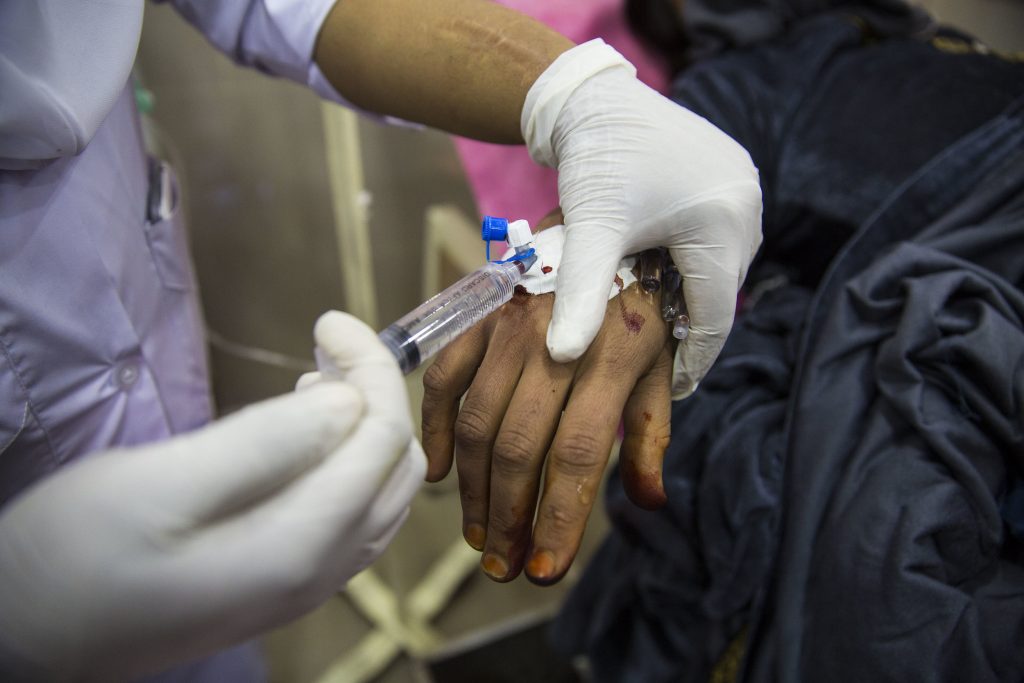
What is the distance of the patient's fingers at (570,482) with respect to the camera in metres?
0.52

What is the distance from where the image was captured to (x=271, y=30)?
756mm

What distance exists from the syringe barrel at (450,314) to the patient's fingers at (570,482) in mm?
117

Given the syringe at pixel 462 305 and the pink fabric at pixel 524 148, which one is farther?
the pink fabric at pixel 524 148

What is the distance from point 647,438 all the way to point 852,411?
26 cm

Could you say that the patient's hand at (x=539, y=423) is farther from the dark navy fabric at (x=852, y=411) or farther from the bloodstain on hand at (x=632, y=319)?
the dark navy fabric at (x=852, y=411)

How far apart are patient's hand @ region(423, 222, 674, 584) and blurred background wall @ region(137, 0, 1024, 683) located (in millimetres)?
549

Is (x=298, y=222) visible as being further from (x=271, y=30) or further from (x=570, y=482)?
(x=570, y=482)

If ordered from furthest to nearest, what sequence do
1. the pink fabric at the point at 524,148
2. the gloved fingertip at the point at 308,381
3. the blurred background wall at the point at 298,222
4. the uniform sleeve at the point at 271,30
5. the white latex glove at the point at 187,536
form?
the blurred background wall at the point at 298,222
the pink fabric at the point at 524,148
the uniform sleeve at the point at 271,30
the gloved fingertip at the point at 308,381
the white latex glove at the point at 187,536

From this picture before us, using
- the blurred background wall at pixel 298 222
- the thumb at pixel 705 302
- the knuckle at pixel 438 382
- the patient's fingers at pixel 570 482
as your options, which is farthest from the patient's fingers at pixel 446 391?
the blurred background wall at pixel 298 222

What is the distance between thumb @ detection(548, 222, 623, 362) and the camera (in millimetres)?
554

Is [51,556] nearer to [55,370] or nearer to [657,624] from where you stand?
[55,370]

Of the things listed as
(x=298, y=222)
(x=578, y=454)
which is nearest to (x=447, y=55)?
(x=578, y=454)

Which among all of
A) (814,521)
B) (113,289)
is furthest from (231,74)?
(814,521)

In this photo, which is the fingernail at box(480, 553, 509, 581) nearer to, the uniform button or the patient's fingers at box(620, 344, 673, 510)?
the patient's fingers at box(620, 344, 673, 510)
